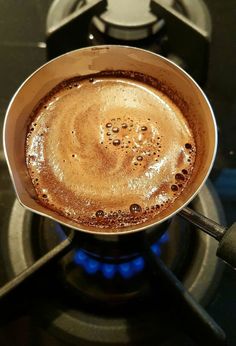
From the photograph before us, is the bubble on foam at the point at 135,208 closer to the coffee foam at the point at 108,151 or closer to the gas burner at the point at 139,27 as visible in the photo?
the coffee foam at the point at 108,151

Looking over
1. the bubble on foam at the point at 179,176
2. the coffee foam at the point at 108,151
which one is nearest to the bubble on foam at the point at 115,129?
the coffee foam at the point at 108,151

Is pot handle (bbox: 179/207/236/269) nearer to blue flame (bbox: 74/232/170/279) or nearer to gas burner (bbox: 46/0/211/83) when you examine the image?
blue flame (bbox: 74/232/170/279)

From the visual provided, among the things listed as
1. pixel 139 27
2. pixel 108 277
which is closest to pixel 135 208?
pixel 108 277

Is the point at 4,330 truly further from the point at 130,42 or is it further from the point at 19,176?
the point at 130,42

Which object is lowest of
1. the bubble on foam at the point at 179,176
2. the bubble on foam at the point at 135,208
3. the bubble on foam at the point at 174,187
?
the bubble on foam at the point at 135,208

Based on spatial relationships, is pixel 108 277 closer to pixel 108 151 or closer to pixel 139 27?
pixel 108 151

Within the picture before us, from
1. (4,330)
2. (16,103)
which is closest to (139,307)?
(4,330)
